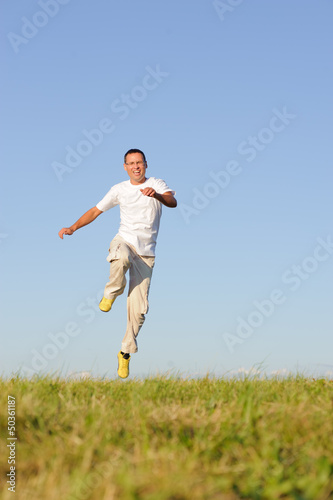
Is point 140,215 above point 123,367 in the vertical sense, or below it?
above

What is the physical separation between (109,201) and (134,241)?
3.30 feet

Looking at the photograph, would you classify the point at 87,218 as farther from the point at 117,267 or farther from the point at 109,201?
the point at 117,267

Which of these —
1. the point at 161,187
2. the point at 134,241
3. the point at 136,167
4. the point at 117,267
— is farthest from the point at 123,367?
the point at 136,167

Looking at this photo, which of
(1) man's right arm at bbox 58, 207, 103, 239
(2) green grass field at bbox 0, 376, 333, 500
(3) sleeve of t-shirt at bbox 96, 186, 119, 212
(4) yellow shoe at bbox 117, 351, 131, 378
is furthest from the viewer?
(1) man's right arm at bbox 58, 207, 103, 239

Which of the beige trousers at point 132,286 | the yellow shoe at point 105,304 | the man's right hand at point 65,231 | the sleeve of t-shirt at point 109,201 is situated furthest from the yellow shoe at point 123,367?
the sleeve of t-shirt at point 109,201

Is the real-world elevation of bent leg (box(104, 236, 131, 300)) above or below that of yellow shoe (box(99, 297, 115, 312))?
above

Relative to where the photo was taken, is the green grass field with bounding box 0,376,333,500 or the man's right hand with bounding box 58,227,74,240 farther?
the man's right hand with bounding box 58,227,74,240

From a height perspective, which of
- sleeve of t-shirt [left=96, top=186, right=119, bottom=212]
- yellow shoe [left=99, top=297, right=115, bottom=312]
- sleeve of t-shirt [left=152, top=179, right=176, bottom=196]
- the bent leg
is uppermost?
sleeve of t-shirt [left=152, top=179, right=176, bottom=196]

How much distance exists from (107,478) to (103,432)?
91 cm

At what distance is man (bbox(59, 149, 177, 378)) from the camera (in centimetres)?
892

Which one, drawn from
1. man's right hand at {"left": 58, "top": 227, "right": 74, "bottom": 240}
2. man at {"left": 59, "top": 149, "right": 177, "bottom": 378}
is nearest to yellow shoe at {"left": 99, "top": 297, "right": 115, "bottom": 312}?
man at {"left": 59, "top": 149, "right": 177, "bottom": 378}

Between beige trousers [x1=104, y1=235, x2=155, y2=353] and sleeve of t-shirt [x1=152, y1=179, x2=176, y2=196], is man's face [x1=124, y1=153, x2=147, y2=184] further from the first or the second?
beige trousers [x1=104, y1=235, x2=155, y2=353]

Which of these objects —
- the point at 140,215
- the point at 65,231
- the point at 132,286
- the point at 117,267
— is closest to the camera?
the point at 117,267

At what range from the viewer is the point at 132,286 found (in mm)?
9297
